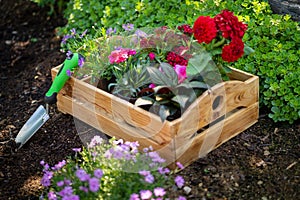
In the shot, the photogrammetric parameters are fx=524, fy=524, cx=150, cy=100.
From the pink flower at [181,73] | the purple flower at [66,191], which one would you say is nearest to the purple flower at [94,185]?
the purple flower at [66,191]

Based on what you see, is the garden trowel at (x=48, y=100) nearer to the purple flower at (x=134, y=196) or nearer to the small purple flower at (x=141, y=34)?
the small purple flower at (x=141, y=34)

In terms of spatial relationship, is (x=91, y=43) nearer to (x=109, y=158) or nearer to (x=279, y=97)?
(x=109, y=158)

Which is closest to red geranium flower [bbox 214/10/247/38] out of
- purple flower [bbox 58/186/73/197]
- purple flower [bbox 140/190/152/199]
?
purple flower [bbox 140/190/152/199]

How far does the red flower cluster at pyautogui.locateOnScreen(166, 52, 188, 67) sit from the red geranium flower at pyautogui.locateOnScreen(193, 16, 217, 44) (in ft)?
0.81

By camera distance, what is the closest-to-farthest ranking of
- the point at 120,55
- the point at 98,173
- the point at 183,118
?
the point at 98,173
the point at 183,118
the point at 120,55

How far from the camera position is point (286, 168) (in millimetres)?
2957

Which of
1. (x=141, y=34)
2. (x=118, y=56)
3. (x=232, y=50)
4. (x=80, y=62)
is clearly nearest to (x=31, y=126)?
(x=80, y=62)

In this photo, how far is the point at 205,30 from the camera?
2861mm

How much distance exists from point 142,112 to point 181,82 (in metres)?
0.30

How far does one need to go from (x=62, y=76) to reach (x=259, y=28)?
4.48 ft

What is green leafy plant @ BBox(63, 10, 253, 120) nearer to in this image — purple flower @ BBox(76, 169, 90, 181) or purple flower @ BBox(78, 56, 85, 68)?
purple flower @ BBox(78, 56, 85, 68)

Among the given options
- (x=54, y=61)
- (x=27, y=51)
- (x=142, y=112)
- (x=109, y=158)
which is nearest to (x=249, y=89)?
(x=142, y=112)

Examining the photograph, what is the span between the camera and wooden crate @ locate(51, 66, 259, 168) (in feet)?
9.36

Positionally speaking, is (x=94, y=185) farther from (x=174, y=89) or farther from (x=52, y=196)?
(x=174, y=89)
